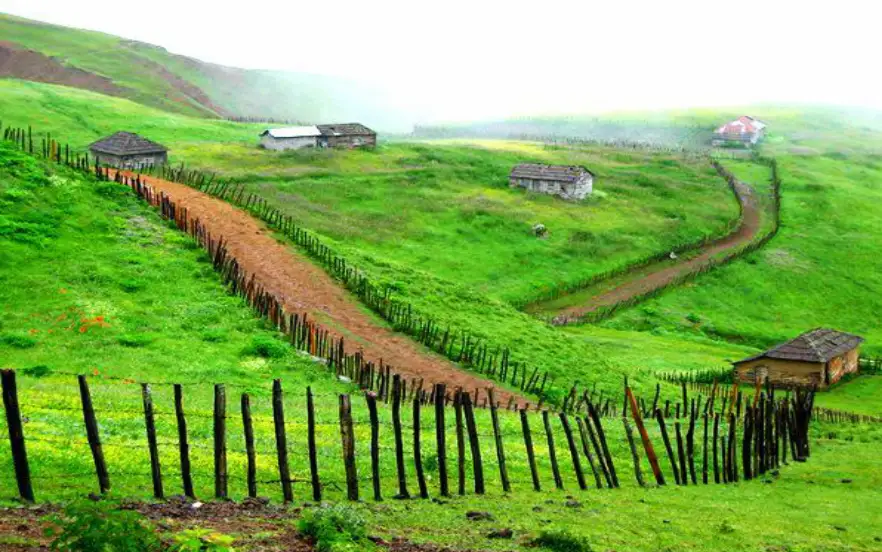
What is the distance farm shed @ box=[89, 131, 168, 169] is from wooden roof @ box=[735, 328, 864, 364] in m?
60.4

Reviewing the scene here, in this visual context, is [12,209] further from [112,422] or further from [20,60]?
[20,60]

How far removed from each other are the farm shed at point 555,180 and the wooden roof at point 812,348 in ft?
158

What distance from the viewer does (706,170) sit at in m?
137

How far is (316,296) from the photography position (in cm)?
4375

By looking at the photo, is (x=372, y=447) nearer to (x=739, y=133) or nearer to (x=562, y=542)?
(x=562, y=542)

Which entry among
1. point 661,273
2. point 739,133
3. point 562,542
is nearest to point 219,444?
point 562,542

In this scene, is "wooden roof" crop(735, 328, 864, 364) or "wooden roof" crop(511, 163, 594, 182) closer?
"wooden roof" crop(735, 328, 864, 364)

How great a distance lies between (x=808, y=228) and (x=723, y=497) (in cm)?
9197

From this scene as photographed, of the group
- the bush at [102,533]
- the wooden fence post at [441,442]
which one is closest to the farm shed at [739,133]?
the wooden fence post at [441,442]

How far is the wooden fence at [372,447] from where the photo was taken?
15.8m

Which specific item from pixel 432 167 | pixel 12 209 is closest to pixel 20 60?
pixel 432 167

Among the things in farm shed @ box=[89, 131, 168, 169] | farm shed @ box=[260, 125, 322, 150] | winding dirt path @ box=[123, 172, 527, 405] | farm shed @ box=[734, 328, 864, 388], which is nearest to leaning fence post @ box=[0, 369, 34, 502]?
winding dirt path @ box=[123, 172, 527, 405]

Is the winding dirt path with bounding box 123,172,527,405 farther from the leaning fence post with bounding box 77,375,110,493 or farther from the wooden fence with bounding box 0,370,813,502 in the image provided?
the leaning fence post with bounding box 77,375,110,493

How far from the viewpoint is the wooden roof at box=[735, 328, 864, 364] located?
186ft
